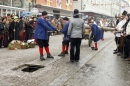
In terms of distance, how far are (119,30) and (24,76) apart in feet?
16.5

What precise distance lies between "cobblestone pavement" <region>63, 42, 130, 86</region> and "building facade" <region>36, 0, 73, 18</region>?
18.5 metres

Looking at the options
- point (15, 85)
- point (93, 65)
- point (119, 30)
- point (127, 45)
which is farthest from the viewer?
point (119, 30)

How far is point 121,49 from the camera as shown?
10.3 m

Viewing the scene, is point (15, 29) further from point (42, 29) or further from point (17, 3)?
point (17, 3)

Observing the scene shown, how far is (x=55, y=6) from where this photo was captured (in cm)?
3100

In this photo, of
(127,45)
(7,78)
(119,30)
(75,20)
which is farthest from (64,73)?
(119,30)

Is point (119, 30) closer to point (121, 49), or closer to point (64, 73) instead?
point (121, 49)

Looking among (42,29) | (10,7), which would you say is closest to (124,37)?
(42,29)

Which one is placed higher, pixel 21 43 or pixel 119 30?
pixel 119 30

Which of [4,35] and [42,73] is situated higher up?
[4,35]

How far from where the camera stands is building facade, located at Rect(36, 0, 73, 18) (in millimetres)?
27172

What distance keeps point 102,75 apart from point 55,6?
82.2ft

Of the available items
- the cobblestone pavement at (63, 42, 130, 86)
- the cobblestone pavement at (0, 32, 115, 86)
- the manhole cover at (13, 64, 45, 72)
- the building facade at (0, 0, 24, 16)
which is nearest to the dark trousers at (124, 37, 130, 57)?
the cobblestone pavement at (63, 42, 130, 86)

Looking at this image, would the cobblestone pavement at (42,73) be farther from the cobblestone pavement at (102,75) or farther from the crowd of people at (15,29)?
the crowd of people at (15,29)
